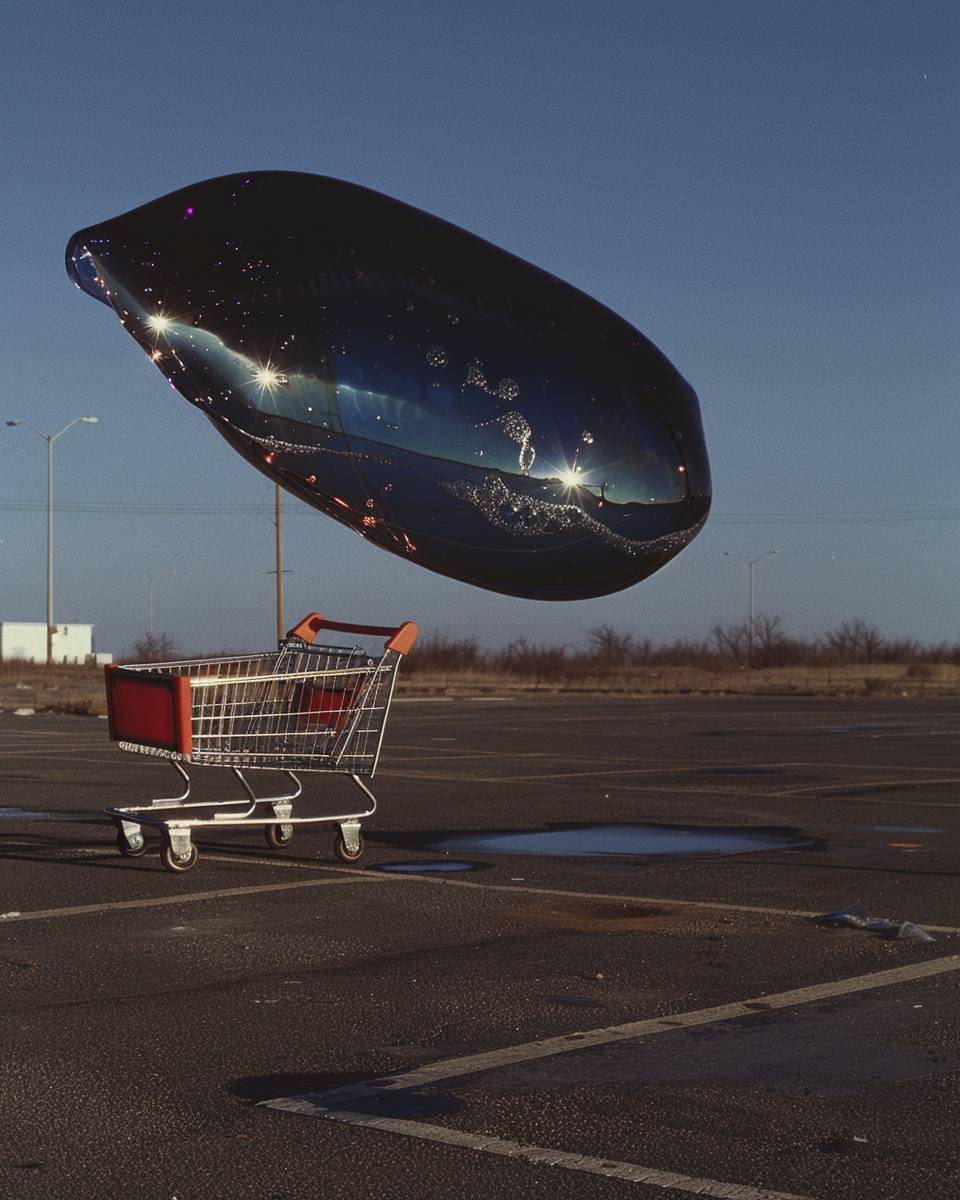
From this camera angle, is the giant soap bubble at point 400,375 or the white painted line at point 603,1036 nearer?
the white painted line at point 603,1036

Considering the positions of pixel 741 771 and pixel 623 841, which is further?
pixel 741 771

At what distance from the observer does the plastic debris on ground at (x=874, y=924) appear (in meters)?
7.59

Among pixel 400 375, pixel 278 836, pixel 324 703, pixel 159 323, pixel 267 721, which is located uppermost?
pixel 159 323

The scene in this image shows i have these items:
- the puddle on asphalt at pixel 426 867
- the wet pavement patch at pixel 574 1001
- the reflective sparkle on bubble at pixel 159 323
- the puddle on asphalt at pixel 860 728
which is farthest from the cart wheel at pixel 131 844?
the puddle on asphalt at pixel 860 728

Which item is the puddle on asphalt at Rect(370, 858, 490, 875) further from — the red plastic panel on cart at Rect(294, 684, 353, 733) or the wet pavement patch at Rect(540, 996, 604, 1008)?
the wet pavement patch at Rect(540, 996, 604, 1008)

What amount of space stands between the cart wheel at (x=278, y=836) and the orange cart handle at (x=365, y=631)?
1191 mm

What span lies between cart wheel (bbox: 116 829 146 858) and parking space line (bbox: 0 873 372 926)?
52.0 inches

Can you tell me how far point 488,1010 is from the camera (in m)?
6.13

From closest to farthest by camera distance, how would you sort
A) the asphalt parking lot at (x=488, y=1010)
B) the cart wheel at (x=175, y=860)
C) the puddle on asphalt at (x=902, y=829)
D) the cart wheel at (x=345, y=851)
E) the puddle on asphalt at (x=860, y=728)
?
the asphalt parking lot at (x=488, y=1010) → the cart wheel at (x=175, y=860) → the cart wheel at (x=345, y=851) → the puddle on asphalt at (x=902, y=829) → the puddle on asphalt at (x=860, y=728)

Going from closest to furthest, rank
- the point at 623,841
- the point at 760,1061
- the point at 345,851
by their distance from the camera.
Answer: the point at 760,1061 → the point at 345,851 → the point at 623,841

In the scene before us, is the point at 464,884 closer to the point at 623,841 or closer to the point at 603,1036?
the point at 623,841

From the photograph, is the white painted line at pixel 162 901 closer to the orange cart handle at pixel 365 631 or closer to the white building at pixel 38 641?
the orange cart handle at pixel 365 631

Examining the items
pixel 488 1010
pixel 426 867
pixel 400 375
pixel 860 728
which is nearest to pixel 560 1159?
pixel 488 1010

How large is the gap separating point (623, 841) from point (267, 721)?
2.53 meters
